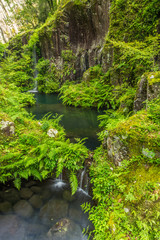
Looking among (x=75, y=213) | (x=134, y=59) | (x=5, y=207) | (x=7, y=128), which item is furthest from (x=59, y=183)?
(x=134, y=59)

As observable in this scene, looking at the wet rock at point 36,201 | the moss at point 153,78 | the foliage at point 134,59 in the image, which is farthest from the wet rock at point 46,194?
the foliage at point 134,59

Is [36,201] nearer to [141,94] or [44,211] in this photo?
[44,211]

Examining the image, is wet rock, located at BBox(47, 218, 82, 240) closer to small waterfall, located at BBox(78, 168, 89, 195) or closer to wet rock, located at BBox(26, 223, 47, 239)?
wet rock, located at BBox(26, 223, 47, 239)

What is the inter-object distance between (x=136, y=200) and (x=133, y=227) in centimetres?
44

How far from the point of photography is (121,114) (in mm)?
6168

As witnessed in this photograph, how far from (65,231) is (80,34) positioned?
55.4 feet

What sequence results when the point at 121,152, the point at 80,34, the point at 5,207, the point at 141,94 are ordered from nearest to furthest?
the point at 121,152 → the point at 5,207 → the point at 141,94 → the point at 80,34

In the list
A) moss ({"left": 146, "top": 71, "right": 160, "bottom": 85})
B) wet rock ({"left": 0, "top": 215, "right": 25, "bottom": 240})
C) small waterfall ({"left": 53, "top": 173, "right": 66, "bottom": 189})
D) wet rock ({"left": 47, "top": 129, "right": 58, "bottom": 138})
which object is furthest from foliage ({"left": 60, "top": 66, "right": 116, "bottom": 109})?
wet rock ({"left": 0, "top": 215, "right": 25, "bottom": 240})

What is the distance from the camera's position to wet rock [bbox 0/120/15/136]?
171 inches

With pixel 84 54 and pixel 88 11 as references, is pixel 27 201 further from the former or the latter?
pixel 88 11

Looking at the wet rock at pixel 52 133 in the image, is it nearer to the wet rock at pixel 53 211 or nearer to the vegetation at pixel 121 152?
the vegetation at pixel 121 152

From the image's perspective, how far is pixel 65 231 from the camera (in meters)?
3.02

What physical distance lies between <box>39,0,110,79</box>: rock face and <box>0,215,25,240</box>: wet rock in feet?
41.9

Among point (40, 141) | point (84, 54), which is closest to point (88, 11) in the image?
point (84, 54)
